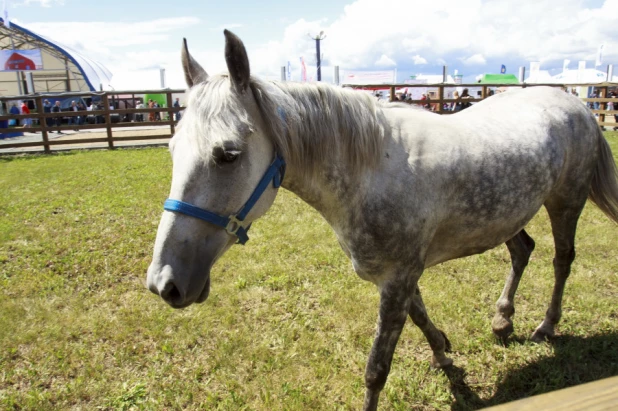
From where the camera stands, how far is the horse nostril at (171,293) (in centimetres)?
152

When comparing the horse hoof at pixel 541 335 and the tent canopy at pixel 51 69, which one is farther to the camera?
the tent canopy at pixel 51 69

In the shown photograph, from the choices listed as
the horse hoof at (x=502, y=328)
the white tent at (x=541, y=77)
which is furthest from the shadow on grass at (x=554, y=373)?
the white tent at (x=541, y=77)

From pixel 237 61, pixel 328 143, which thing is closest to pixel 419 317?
pixel 328 143

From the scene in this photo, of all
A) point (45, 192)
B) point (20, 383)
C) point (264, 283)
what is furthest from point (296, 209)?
point (45, 192)

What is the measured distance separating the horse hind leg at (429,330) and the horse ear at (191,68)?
6.08 ft

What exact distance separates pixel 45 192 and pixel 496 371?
7.88m

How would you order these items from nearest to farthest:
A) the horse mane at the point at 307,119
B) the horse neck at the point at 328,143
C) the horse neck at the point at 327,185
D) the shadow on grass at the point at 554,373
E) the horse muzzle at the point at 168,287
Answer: the horse muzzle at the point at 168,287, the horse mane at the point at 307,119, the horse neck at the point at 328,143, the horse neck at the point at 327,185, the shadow on grass at the point at 554,373

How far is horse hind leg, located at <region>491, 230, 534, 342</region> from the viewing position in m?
3.08

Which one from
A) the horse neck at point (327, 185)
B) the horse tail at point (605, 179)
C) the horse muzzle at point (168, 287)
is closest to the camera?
the horse muzzle at point (168, 287)

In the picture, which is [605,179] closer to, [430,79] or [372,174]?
[372,174]

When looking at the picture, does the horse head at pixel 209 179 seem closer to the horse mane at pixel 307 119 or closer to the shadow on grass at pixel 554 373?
the horse mane at pixel 307 119

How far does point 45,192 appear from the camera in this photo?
7418mm

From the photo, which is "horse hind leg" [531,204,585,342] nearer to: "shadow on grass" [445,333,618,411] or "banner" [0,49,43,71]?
"shadow on grass" [445,333,618,411]

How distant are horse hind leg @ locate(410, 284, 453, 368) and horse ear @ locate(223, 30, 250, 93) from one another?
1.76 metres
